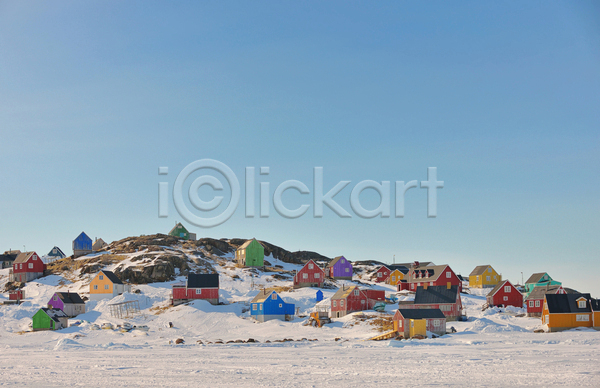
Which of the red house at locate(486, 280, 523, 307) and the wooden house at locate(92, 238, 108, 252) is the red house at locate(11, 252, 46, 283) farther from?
the red house at locate(486, 280, 523, 307)

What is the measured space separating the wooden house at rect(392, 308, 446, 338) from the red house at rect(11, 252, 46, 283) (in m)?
72.9

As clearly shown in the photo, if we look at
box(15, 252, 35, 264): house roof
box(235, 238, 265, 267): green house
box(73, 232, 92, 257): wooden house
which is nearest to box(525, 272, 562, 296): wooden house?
box(235, 238, 265, 267): green house

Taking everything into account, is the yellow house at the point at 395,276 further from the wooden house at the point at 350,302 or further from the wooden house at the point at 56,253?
the wooden house at the point at 56,253

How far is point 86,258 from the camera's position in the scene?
353ft

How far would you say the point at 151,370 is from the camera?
34.1 meters

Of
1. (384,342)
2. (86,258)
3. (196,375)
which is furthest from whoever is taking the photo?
(86,258)

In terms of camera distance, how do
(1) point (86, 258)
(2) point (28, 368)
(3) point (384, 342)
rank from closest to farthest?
(2) point (28, 368) → (3) point (384, 342) → (1) point (86, 258)

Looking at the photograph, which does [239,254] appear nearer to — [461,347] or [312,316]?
[312,316]

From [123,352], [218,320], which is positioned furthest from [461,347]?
[218,320]

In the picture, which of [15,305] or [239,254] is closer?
[15,305]

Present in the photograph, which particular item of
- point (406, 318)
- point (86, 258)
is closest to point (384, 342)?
point (406, 318)

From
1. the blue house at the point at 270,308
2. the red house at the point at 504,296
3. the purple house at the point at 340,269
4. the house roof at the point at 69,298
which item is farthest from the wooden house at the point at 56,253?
the red house at the point at 504,296

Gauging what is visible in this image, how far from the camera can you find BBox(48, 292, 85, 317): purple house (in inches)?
2817

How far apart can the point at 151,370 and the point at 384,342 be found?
24.3 meters
